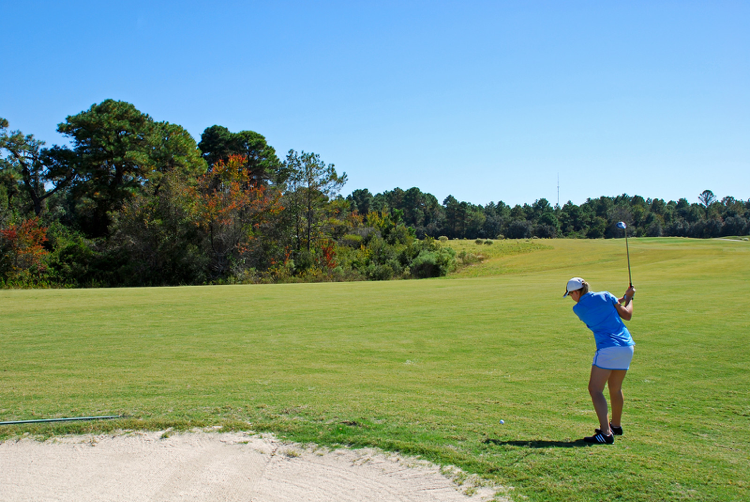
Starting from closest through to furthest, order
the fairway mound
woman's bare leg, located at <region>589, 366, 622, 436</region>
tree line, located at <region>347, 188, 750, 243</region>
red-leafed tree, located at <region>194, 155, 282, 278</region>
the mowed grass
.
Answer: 1. the fairway mound
2. the mowed grass
3. woman's bare leg, located at <region>589, 366, 622, 436</region>
4. red-leafed tree, located at <region>194, 155, 282, 278</region>
5. tree line, located at <region>347, 188, 750, 243</region>

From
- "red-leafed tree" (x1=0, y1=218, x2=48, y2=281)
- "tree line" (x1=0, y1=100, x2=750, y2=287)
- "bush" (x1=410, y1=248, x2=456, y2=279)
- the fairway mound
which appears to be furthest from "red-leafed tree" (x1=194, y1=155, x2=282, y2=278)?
the fairway mound

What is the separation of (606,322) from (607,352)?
0.39 metres

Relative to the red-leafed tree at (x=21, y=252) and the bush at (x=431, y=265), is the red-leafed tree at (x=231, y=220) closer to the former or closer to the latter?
the red-leafed tree at (x=21, y=252)

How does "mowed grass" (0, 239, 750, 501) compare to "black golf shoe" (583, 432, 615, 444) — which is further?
"black golf shoe" (583, 432, 615, 444)

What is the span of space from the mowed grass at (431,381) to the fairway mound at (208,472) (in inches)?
14.6

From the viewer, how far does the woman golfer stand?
6348 mm

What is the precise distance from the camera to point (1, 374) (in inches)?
410

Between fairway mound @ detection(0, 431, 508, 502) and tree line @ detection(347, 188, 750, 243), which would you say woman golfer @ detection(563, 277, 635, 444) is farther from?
tree line @ detection(347, 188, 750, 243)

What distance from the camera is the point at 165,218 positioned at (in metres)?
43.9

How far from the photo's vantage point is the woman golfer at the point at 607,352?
6348 mm

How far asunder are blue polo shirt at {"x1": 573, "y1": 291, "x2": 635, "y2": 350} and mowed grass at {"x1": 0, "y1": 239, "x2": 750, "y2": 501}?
1.28m

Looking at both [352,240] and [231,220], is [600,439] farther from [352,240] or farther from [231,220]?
[352,240]

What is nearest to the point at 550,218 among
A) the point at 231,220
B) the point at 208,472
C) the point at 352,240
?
the point at 352,240

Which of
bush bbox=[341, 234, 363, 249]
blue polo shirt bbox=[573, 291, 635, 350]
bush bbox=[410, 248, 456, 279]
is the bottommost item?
bush bbox=[410, 248, 456, 279]
